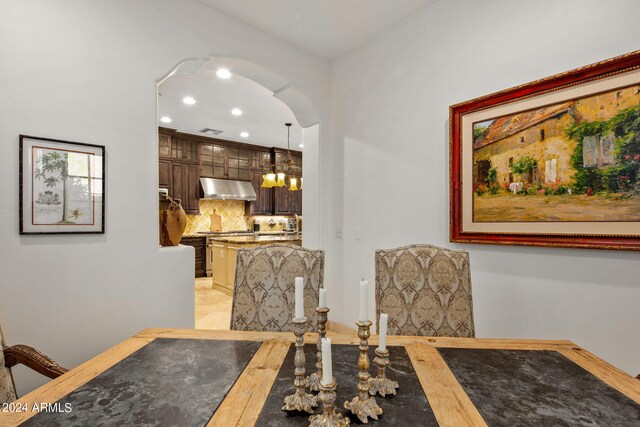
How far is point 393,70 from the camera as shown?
285 cm

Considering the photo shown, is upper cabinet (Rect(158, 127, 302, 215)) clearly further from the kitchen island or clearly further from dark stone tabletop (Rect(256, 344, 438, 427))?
dark stone tabletop (Rect(256, 344, 438, 427))

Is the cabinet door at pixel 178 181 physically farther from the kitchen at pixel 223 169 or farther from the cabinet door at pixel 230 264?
the cabinet door at pixel 230 264

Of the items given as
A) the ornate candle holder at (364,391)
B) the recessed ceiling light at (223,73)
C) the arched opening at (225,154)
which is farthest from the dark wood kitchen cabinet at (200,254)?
the ornate candle holder at (364,391)

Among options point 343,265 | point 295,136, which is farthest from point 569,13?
point 295,136

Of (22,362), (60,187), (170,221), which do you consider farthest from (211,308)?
(22,362)

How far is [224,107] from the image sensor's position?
4.83 m

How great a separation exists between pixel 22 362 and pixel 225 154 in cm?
616

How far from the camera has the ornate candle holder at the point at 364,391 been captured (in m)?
0.76

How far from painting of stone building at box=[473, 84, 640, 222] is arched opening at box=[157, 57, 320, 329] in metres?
1.68

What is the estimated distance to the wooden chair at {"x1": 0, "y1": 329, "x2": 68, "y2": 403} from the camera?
3.71 ft

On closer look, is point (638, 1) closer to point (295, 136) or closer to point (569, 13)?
point (569, 13)

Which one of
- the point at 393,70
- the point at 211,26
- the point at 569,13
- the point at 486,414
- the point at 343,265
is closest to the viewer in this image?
the point at 486,414

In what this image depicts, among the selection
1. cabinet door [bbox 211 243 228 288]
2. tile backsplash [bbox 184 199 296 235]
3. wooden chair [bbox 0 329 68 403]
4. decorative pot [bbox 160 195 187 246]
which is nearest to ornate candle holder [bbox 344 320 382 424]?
wooden chair [bbox 0 329 68 403]

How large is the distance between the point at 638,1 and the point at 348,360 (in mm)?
2307
